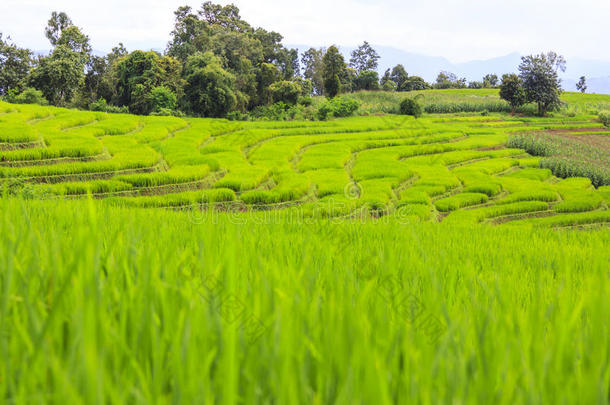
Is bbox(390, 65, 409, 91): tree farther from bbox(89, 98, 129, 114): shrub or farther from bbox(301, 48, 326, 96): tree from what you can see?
bbox(89, 98, 129, 114): shrub

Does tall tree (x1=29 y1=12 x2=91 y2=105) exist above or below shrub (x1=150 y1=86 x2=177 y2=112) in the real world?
above

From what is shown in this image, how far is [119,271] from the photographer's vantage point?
2.53 ft

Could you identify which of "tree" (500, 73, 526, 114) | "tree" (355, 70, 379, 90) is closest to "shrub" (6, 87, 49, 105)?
"tree" (355, 70, 379, 90)

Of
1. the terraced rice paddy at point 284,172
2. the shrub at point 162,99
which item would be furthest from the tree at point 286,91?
the terraced rice paddy at point 284,172

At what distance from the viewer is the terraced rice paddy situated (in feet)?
35.4

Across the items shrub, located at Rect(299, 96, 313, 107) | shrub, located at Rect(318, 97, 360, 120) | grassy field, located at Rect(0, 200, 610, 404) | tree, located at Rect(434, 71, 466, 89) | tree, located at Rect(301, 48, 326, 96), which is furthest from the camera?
tree, located at Rect(434, 71, 466, 89)

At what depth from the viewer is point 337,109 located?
30.2m

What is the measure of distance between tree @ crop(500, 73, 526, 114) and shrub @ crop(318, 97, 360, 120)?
15102mm

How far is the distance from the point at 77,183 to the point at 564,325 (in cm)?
1244

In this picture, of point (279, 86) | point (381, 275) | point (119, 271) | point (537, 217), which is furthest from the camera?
point (279, 86)

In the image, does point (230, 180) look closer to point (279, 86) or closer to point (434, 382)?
point (434, 382)

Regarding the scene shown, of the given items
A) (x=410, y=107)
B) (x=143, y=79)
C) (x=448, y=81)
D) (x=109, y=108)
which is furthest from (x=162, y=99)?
(x=448, y=81)

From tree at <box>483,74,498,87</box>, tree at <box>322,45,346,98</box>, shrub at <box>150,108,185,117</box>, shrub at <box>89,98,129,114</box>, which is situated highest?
tree at <box>483,74,498,87</box>

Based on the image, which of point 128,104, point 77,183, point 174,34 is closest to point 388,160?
point 77,183
